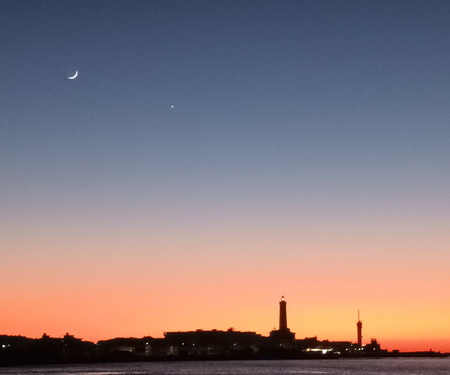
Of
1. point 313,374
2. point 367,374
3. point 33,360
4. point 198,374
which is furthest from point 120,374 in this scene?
point 33,360

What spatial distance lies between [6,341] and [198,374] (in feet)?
283

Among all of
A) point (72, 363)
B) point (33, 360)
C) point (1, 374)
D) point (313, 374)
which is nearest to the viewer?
point (1, 374)

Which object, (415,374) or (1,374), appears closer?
(1,374)

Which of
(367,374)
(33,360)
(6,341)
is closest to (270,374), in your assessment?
(367,374)

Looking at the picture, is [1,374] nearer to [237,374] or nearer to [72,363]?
[237,374]

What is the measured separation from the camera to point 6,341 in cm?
18750

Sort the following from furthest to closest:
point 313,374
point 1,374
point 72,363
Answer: point 72,363 → point 313,374 → point 1,374

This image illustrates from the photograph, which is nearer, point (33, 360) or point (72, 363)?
point (33, 360)

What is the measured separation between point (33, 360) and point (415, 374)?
10267 centimetres

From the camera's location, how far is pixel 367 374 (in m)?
133

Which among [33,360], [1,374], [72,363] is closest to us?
[1,374]

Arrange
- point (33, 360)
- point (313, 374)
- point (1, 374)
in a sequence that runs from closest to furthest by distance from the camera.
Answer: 1. point (1, 374)
2. point (313, 374)
3. point (33, 360)

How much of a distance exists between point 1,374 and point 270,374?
52.9 m

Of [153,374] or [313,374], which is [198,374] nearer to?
[153,374]
